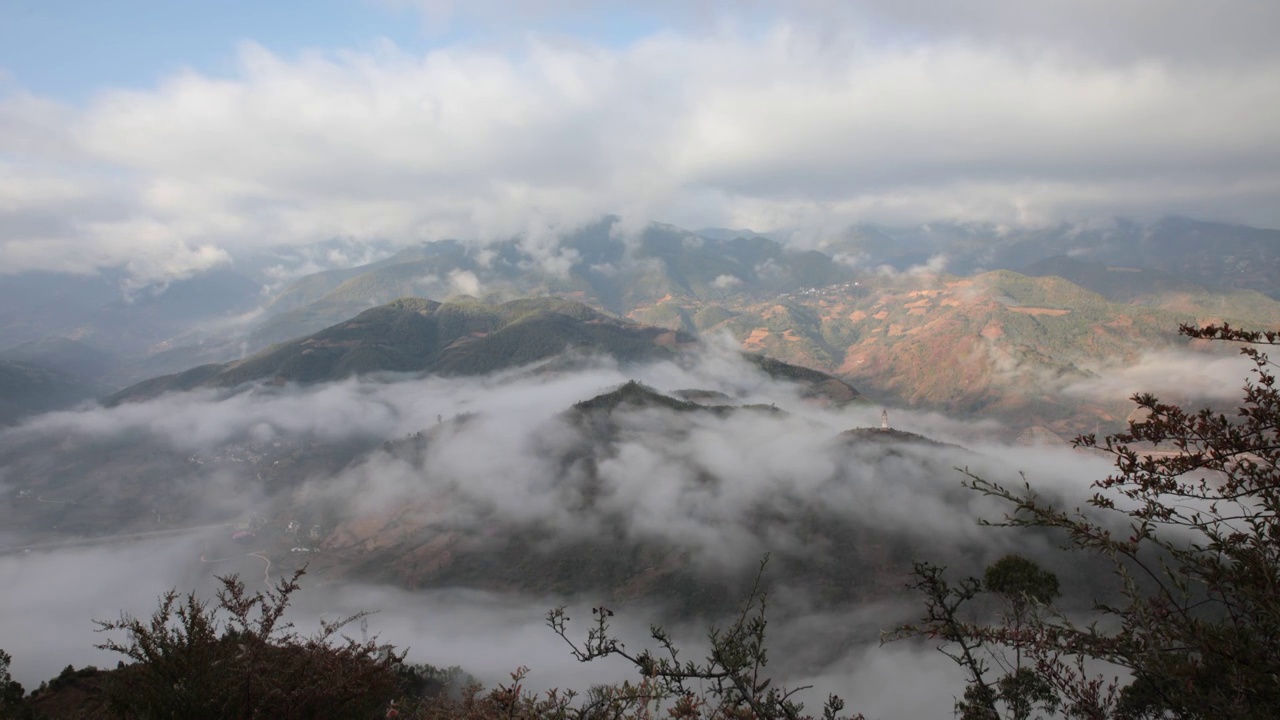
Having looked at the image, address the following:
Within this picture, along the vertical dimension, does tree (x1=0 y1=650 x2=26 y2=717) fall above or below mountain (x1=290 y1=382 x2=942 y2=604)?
above

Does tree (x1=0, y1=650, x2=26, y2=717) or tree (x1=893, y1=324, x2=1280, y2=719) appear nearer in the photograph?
tree (x1=893, y1=324, x2=1280, y2=719)

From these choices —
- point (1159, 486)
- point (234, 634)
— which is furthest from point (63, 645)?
point (1159, 486)

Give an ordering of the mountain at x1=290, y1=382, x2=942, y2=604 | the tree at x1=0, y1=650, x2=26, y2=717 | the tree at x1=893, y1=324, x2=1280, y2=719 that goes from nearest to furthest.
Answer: the tree at x1=893, y1=324, x2=1280, y2=719 < the tree at x1=0, y1=650, x2=26, y2=717 < the mountain at x1=290, y1=382, x2=942, y2=604

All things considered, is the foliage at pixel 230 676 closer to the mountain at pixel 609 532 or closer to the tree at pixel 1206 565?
the tree at pixel 1206 565

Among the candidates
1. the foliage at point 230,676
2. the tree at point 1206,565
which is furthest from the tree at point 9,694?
the tree at point 1206,565

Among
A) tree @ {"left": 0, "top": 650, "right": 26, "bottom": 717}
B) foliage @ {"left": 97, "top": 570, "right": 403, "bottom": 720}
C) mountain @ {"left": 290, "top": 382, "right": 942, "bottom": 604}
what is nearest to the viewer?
foliage @ {"left": 97, "top": 570, "right": 403, "bottom": 720}

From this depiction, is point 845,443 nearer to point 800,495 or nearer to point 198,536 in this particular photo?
point 800,495

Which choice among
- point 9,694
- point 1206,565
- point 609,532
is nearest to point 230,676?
point 1206,565

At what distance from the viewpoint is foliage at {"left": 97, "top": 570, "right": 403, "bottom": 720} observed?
35.1 ft

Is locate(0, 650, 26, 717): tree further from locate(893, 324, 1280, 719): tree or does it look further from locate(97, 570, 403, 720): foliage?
locate(893, 324, 1280, 719): tree

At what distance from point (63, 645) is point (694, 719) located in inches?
5668

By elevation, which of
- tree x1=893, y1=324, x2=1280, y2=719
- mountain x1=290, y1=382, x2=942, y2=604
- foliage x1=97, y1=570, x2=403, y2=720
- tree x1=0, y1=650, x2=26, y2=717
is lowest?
mountain x1=290, y1=382, x2=942, y2=604

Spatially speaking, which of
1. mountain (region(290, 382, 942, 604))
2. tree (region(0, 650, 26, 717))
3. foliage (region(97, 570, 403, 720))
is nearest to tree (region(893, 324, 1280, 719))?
foliage (region(97, 570, 403, 720))

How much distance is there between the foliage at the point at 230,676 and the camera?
421 inches
